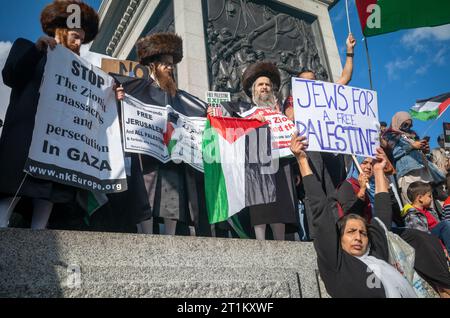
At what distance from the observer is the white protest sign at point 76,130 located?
3.59 m

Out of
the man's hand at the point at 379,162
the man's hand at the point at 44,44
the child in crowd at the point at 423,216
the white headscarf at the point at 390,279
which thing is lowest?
the white headscarf at the point at 390,279

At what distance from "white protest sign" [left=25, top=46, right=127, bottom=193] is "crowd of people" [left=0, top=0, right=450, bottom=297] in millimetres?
105

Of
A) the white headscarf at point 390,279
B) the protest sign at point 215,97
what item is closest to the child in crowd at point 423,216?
the white headscarf at point 390,279

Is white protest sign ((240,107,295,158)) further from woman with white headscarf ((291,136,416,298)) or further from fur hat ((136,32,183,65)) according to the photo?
fur hat ((136,32,183,65))

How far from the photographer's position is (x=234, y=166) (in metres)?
4.62

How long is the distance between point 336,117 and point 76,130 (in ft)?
8.70

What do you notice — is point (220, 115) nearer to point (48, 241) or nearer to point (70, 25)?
point (70, 25)

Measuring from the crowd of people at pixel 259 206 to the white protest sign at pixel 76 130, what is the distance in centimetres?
10

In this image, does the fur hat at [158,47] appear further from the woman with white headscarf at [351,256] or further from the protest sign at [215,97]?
the woman with white headscarf at [351,256]

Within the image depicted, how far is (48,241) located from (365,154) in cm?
324

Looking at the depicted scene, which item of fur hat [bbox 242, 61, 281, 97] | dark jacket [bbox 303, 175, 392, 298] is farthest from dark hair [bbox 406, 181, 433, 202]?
fur hat [bbox 242, 61, 281, 97]

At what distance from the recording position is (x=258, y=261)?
364 centimetres

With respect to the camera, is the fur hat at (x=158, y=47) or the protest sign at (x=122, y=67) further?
the protest sign at (x=122, y=67)

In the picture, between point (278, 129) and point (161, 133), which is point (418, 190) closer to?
point (278, 129)
